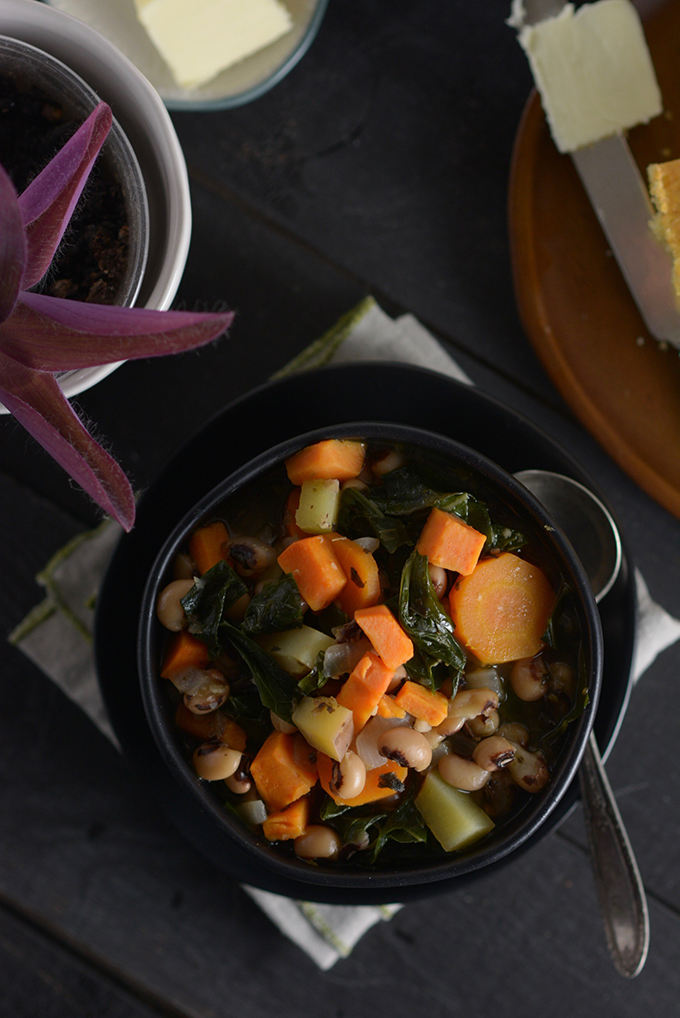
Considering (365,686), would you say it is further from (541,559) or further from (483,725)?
(541,559)

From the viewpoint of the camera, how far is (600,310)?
153cm

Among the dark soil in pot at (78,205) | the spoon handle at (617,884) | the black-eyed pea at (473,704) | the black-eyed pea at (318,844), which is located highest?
the dark soil in pot at (78,205)

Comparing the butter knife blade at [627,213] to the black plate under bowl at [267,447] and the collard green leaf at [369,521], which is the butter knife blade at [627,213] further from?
the collard green leaf at [369,521]

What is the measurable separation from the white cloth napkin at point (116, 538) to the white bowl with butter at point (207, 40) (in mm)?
467

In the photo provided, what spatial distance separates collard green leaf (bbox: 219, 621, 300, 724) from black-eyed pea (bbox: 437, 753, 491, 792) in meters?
0.25

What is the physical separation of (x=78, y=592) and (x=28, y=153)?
0.82 metres

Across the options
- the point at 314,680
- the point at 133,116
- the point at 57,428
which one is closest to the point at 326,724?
the point at 314,680

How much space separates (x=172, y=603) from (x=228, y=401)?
0.56m

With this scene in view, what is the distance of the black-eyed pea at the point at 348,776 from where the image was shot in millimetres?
1082

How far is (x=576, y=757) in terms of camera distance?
3.47ft

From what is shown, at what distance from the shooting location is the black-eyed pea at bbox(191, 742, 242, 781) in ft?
3.65

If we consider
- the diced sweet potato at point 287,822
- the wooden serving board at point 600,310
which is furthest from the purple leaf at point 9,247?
the wooden serving board at point 600,310

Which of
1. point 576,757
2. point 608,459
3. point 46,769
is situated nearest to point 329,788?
point 576,757

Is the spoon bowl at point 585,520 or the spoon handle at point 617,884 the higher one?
the spoon bowl at point 585,520
